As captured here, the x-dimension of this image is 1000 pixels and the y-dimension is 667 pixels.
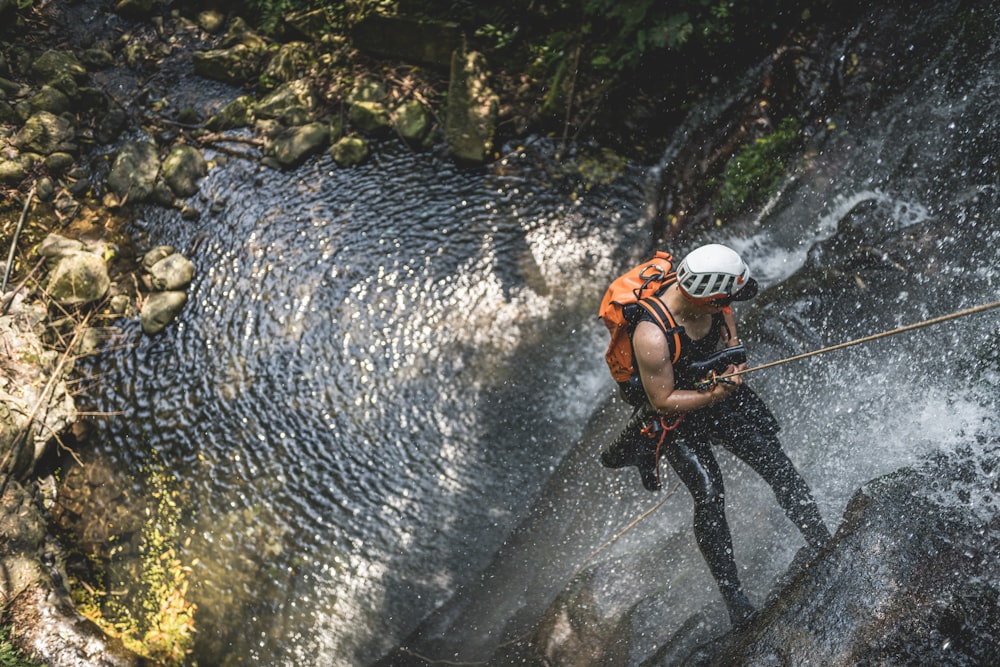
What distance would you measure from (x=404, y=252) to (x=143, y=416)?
3.19m

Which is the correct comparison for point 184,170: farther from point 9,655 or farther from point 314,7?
point 9,655

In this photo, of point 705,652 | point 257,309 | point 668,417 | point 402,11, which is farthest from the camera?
point 402,11

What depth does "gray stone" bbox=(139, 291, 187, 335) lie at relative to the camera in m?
6.77

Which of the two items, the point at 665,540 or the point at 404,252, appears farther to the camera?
the point at 404,252

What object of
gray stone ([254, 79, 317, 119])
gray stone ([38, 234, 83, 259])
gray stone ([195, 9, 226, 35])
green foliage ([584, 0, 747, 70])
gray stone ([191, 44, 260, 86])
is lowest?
gray stone ([38, 234, 83, 259])

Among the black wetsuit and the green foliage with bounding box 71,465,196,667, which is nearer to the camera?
the black wetsuit

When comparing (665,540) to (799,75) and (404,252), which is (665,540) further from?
(799,75)

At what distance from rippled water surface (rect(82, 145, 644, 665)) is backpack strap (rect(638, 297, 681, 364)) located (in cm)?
229

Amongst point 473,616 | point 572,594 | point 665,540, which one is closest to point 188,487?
point 473,616

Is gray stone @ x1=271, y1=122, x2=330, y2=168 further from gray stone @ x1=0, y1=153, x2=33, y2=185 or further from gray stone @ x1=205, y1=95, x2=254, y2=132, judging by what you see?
gray stone @ x1=0, y1=153, x2=33, y2=185

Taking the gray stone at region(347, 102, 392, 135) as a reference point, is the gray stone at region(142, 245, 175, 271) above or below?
below

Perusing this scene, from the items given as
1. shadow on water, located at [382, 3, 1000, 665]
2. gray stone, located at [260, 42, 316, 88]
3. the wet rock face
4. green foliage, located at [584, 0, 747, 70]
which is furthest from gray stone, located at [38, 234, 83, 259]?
the wet rock face

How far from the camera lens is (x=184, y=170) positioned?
777 cm

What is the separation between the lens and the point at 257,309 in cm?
679
